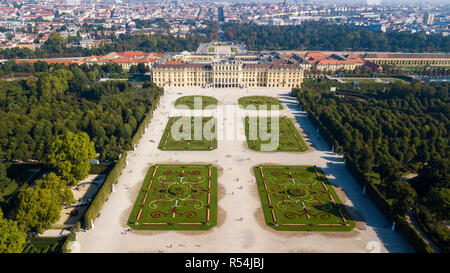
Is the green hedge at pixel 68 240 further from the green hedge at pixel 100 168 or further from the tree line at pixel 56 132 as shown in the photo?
the green hedge at pixel 100 168

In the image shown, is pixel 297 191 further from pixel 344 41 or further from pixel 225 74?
pixel 344 41

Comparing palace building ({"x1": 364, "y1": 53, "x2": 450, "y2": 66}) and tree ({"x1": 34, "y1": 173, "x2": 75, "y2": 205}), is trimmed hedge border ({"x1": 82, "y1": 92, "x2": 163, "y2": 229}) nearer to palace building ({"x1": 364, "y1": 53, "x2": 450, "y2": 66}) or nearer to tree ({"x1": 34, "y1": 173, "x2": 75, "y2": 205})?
tree ({"x1": 34, "y1": 173, "x2": 75, "y2": 205})

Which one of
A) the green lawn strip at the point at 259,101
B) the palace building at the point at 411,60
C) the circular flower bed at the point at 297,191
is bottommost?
the circular flower bed at the point at 297,191

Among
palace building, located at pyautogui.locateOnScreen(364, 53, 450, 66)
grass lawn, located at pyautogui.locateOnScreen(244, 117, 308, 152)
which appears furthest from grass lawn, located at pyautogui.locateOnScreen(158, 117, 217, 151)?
palace building, located at pyautogui.locateOnScreen(364, 53, 450, 66)

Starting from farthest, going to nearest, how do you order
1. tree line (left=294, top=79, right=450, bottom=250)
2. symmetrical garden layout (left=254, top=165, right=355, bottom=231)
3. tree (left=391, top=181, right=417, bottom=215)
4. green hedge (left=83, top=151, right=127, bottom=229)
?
1. tree line (left=294, top=79, right=450, bottom=250)
2. symmetrical garden layout (left=254, top=165, right=355, bottom=231)
3. tree (left=391, top=181, right=417, bottom=215)
4. green hedge (left=83, top=151, right=127, bottom=229)

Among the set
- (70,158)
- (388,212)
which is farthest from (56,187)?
(388,212)

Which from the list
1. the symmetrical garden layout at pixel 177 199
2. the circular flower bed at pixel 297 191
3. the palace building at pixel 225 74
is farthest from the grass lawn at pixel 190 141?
the palace building at pixel 225 74
